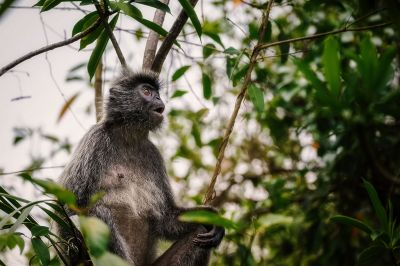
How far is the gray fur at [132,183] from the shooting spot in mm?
2971

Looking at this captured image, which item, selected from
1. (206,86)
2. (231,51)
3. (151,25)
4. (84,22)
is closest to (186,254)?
(206,86)

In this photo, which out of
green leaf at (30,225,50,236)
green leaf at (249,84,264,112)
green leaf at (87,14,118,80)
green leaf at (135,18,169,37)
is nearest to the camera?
green leaf at (30,225,50,236)

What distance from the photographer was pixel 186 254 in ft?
9.88

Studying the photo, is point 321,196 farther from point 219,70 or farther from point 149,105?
point 219,70

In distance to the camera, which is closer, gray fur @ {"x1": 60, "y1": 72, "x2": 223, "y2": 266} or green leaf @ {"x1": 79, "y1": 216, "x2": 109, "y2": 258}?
green leaf @ {"x1": 79, "y1": 216, "x2": 109, "y2": 258}

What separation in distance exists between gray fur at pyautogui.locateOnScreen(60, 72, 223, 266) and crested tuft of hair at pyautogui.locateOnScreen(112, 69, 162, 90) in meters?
0.01

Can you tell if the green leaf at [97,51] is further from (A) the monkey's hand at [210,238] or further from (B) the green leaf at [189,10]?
(A) the monkey's hand at [210,238]

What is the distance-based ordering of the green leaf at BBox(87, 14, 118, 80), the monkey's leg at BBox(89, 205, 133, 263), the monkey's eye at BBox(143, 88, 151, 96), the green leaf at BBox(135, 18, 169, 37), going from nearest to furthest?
the green leaf at BBox(135, 18, 169, 37) < the green leaf at BBox(87, 14, 118, 80) < the monkey's leg at BBox(89, 205, 133, 263) < the monkey's eye at BBox(143, 88, 151, 96)

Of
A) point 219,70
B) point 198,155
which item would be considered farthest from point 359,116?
point 198,155

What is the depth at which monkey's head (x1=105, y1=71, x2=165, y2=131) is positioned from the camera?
3.56m

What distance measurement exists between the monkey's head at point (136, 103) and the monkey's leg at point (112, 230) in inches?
35.8

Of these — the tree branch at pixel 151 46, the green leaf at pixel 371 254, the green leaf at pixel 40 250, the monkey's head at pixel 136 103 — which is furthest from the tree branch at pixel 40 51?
the green leaf at pixel 371 254

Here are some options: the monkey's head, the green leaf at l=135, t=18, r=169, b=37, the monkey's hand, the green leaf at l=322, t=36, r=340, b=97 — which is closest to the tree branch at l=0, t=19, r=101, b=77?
the green leaf at l=135, t=18, r=169, b=37

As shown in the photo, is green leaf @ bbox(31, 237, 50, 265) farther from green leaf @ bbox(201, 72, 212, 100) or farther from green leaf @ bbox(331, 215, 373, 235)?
green leaf @ bbox(201, 72, 212, 100)
